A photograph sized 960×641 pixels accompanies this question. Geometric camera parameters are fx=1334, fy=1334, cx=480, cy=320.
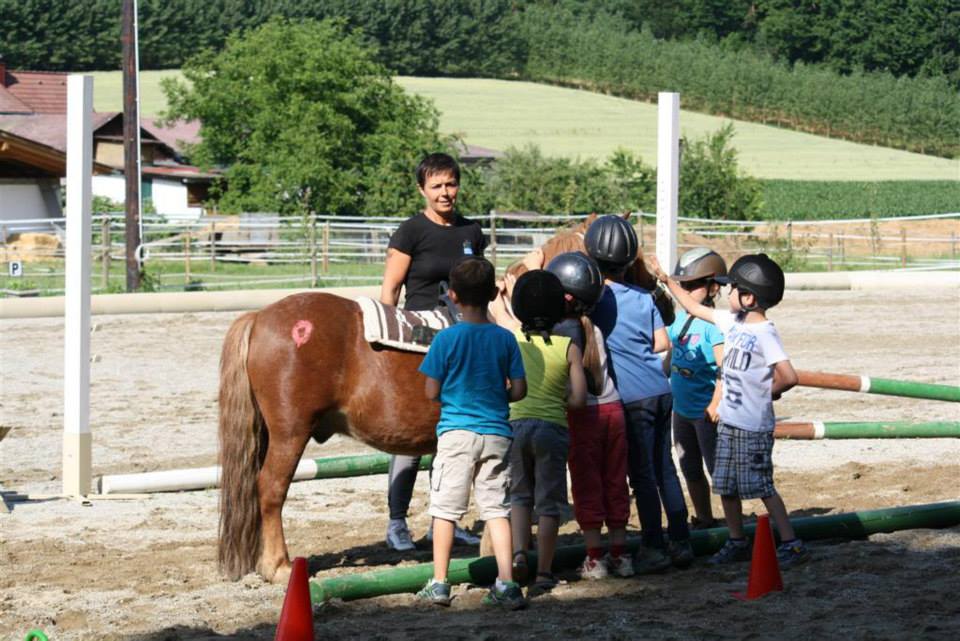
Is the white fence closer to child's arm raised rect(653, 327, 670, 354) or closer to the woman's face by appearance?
the woman's face

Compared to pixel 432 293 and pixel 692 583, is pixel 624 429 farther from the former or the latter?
pixel 432 293

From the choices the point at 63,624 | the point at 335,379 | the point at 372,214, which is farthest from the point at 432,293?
the point at 372,214

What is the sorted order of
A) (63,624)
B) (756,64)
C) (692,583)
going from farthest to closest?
(756,64)
(692,583)
(63,624)

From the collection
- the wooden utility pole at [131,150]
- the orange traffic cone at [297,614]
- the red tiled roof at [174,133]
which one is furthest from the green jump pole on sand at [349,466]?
the red tiled roof at [174,133]

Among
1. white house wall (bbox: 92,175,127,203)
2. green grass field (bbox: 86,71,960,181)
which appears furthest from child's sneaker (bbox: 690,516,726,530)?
green grass field (bbox: 86,71,960,181)

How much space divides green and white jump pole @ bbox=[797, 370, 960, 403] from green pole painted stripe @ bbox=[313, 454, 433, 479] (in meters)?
2.41

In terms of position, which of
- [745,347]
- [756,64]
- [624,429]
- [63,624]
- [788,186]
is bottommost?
[63,624]

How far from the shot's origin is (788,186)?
53938mm

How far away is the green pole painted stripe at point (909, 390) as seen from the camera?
823 centimetres

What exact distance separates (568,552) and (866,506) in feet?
8.21

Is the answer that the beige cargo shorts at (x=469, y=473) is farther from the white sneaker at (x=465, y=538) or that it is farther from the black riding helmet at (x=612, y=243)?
the white sneaker at (x=465, y=538)

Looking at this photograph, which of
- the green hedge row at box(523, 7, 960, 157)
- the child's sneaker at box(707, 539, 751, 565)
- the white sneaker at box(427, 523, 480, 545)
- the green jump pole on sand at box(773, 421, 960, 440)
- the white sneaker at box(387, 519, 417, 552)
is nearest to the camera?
the child's sneaker at box(707, 539, 751, 565)

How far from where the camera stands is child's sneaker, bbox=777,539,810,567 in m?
5.84

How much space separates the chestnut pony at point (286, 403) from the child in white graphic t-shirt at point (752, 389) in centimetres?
53
